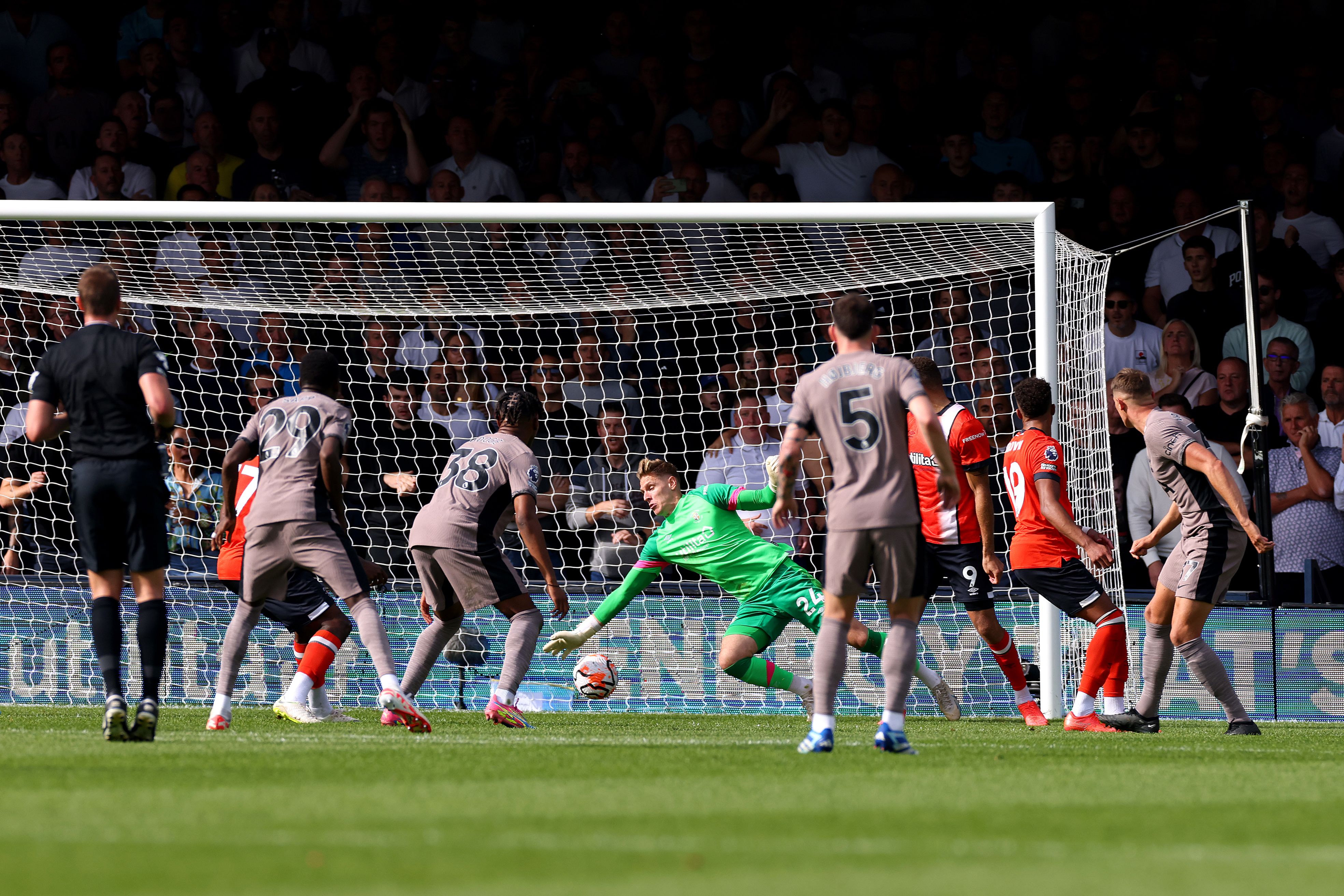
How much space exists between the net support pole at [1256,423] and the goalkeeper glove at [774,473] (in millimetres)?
2977

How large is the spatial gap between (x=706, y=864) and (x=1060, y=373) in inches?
314

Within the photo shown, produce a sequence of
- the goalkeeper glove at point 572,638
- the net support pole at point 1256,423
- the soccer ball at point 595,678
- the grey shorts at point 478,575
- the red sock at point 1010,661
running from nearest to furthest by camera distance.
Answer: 1. the grey shorts at point 478,575
2. the goalkeeper glove at point 572,638
3. the red sock at point 1010,661
4. the net support pole at point 1256,423
5. the soccer ball at point 595,678

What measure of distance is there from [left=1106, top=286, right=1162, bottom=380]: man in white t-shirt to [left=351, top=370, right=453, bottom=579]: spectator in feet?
17.3

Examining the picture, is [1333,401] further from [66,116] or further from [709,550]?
[66,116]

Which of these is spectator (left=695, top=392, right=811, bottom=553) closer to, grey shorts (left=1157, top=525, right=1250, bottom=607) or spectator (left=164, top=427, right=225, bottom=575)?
grey shorts (left=1157, top=525, right=1250, bottom=607)

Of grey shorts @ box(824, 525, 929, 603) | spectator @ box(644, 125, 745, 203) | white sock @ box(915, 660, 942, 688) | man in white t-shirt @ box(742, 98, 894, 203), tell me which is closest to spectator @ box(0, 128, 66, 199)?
spectator @ box(644, 125, 745, 203)

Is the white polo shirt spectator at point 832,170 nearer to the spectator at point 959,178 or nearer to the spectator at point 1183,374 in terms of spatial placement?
the spectator at point 959,178

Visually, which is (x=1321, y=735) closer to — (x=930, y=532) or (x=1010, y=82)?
(x=930, y=532)

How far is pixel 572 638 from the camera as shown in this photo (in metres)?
8.92

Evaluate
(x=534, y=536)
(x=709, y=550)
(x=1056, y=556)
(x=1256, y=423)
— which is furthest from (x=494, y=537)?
(x=1256, y=423)

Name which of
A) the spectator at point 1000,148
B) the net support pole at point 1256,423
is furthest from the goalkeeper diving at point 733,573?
the spectator at point 1000,148

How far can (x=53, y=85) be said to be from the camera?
49.1ft

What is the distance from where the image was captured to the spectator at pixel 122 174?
14172 millimetres

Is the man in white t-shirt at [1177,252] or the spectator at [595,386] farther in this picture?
the man in white t-shirt at [1177,252]
